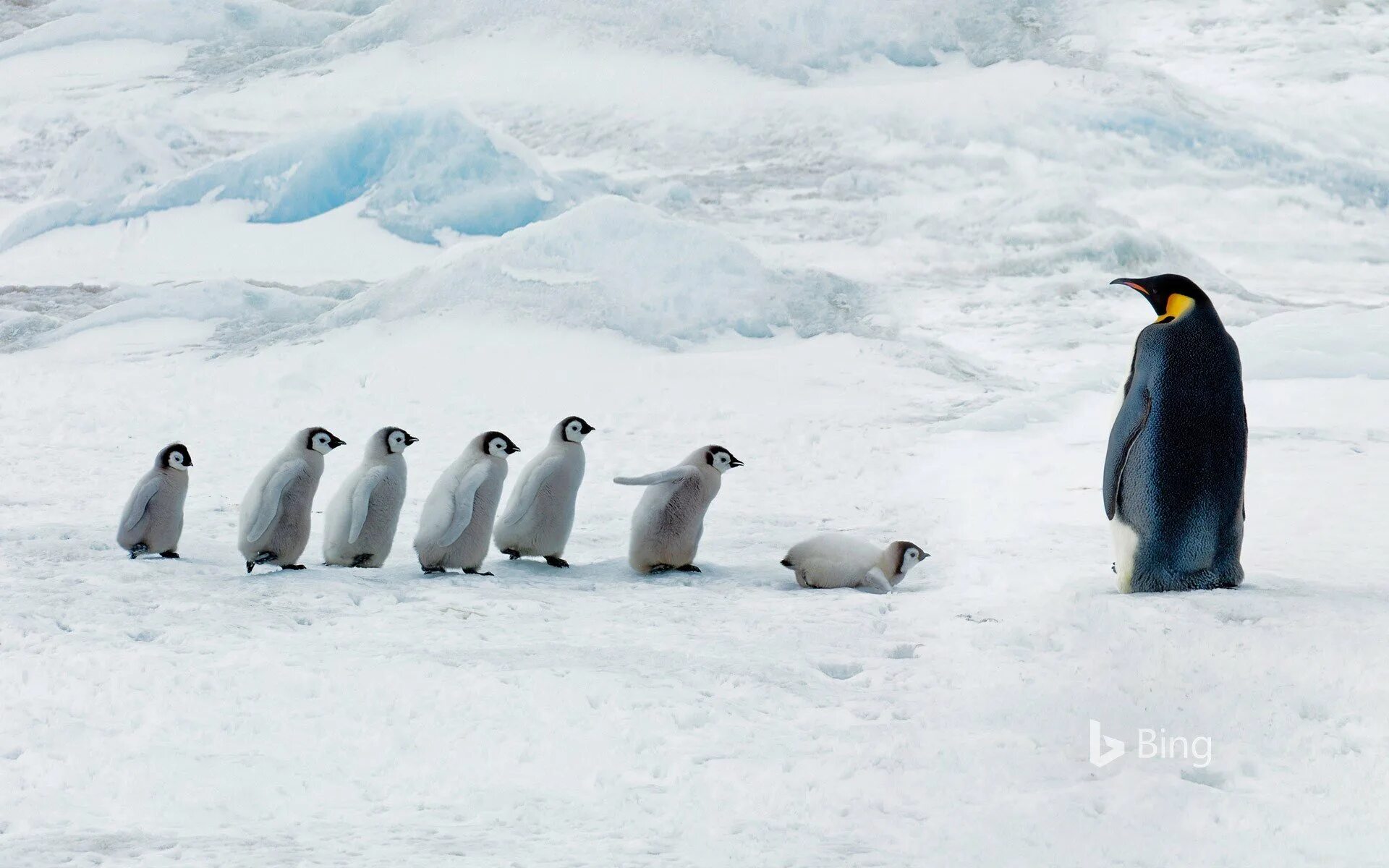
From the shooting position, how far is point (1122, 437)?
3152 millimetres

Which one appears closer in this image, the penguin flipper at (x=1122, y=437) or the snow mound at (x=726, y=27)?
the penguin flipper at (x=1122, y=437)

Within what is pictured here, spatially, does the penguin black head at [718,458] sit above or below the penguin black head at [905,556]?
above

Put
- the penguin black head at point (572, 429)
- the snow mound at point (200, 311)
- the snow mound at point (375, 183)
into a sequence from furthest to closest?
1. the snow mound at point (375, 183)
2. the snow mound at point (200, 311)
3. the penguin black head at point (572, 429)

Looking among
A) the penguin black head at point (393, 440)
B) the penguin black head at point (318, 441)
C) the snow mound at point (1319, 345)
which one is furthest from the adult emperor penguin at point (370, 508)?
the snow mound at point (1319, 345)

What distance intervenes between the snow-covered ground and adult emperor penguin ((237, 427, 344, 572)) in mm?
180

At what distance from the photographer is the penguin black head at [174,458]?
13.4 feet

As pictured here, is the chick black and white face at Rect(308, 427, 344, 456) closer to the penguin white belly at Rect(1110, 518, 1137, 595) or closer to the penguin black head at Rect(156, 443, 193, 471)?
the penguin black head at Rect(156, 443, 193, 471)

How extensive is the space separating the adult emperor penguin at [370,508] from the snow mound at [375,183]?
29.3 feet

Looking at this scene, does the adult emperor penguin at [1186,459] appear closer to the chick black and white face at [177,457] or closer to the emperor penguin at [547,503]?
the emperor penguin at [547,503]

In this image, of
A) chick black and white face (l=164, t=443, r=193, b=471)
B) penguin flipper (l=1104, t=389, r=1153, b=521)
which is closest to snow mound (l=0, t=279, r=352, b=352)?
chick black and white face (l=164, t=443, r=193, b=471)

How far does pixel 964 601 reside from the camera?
126 inches

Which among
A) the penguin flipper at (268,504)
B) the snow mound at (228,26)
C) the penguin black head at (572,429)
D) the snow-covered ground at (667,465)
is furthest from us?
the snow mound at (228,26)

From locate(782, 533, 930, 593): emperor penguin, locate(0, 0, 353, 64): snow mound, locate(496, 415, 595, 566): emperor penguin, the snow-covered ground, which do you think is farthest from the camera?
locate(0, 0, 353, 64): snow mound

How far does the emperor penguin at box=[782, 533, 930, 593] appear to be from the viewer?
367 cm
